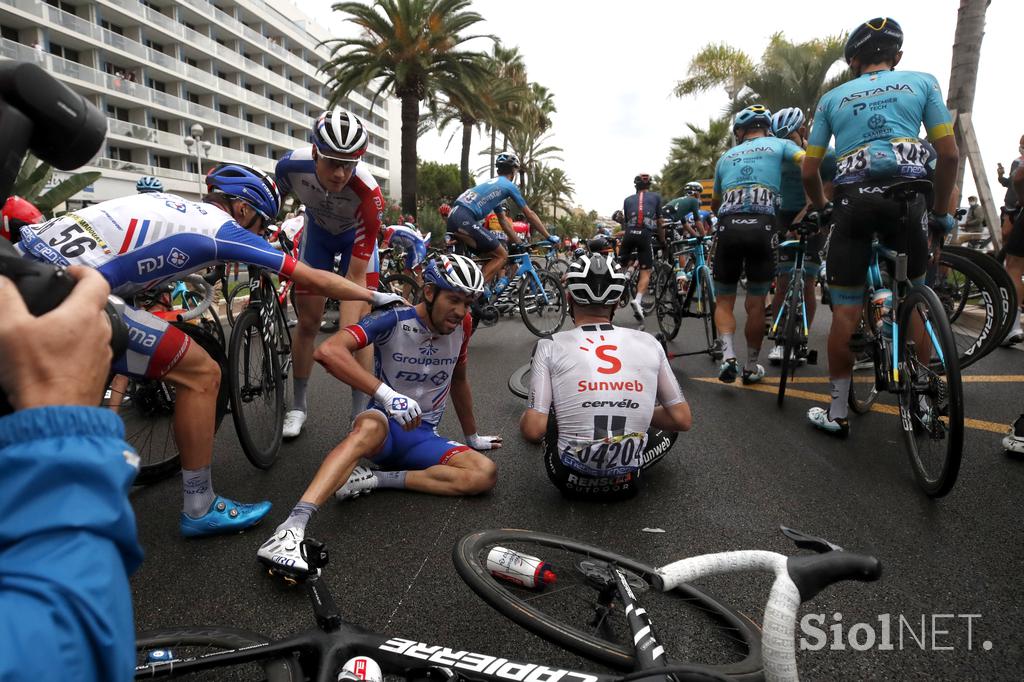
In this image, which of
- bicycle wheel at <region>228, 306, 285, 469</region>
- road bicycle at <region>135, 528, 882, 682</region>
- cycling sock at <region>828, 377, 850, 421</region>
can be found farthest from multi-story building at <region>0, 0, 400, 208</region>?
road bicycle at <region>135, 528, 882, 682</region>

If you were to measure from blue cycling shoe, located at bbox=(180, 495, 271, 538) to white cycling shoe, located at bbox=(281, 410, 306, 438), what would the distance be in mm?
1160

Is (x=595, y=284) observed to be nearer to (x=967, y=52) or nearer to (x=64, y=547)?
(x=64, y=547)

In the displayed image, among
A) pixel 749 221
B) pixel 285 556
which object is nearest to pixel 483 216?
pixel 749 221

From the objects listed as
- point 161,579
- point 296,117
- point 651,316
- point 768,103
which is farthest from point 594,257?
point 296,117

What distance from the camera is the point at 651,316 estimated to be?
9.60 metres

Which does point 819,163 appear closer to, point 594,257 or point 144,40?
point 594,257

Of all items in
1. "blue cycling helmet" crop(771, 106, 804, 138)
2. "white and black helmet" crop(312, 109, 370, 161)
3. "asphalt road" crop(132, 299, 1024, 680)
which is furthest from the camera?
"blue cycling helmet" crop(771, 106, 804, 138)

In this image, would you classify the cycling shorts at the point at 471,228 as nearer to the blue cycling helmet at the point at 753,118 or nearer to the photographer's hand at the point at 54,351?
the blue cycling helmet at the point at 753,118

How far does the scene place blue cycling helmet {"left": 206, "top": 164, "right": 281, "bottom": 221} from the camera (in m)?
3.22

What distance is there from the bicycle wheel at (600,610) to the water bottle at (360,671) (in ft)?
1.65

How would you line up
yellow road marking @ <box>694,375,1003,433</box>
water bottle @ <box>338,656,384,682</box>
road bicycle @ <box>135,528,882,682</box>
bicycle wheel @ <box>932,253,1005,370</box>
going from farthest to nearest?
bicycle wheel @ <box>932,253,1005,370</box> → yellow road marking @ <box>694,375,1003,433</box> → water bottle @ <box>338,656,384,682</box> → road bicycle @ <box>135,528,882,682</box>

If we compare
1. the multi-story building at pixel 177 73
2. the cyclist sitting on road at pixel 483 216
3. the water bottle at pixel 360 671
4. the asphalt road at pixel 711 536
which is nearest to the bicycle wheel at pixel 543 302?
the cyclist sitting on road at pixel 483 216

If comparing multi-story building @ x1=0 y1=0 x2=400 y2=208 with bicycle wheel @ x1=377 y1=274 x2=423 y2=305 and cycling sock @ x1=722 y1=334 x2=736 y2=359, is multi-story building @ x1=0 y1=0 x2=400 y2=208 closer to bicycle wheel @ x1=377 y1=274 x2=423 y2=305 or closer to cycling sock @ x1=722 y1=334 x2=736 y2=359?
bicycle wheel @ x1=377 y1=274 x2=423 y2=305

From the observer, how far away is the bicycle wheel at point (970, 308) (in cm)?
453
